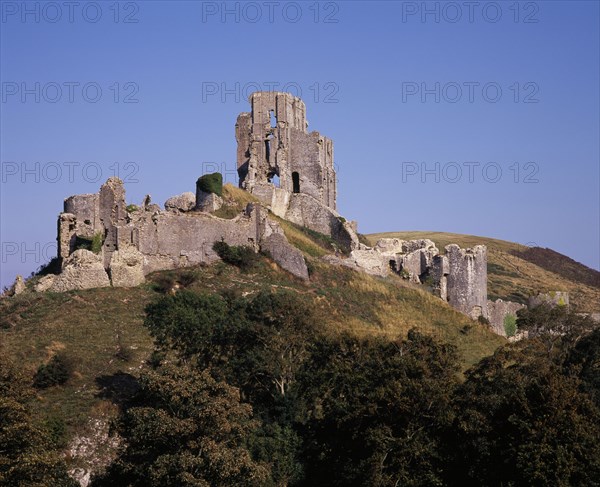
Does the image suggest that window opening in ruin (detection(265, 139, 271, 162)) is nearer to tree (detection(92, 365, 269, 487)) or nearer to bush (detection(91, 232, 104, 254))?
bush (detection(91, 232, 104, 254))

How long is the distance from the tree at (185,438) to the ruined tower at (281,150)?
37162mm

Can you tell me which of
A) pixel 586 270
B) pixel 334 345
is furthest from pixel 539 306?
pixel 586 270

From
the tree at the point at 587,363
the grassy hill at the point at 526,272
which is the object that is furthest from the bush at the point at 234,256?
the grassy hill at the point at 526,272

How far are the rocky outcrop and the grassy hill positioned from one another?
37143mm

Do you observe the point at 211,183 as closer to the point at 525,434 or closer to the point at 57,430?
the point at 57,430

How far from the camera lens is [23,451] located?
26.3 meters

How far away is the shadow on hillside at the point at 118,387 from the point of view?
33.8 m

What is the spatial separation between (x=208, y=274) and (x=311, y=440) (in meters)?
15.6

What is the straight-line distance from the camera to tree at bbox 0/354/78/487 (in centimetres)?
2534

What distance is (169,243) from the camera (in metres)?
47.8

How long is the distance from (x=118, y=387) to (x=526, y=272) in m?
77.9

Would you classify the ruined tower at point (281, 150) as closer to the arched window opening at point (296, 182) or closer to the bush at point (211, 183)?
the arched window opening at point (296, 182)

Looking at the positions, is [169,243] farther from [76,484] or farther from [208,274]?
[76,484]

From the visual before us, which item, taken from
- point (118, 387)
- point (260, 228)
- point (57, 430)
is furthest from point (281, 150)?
point (57, 430)
